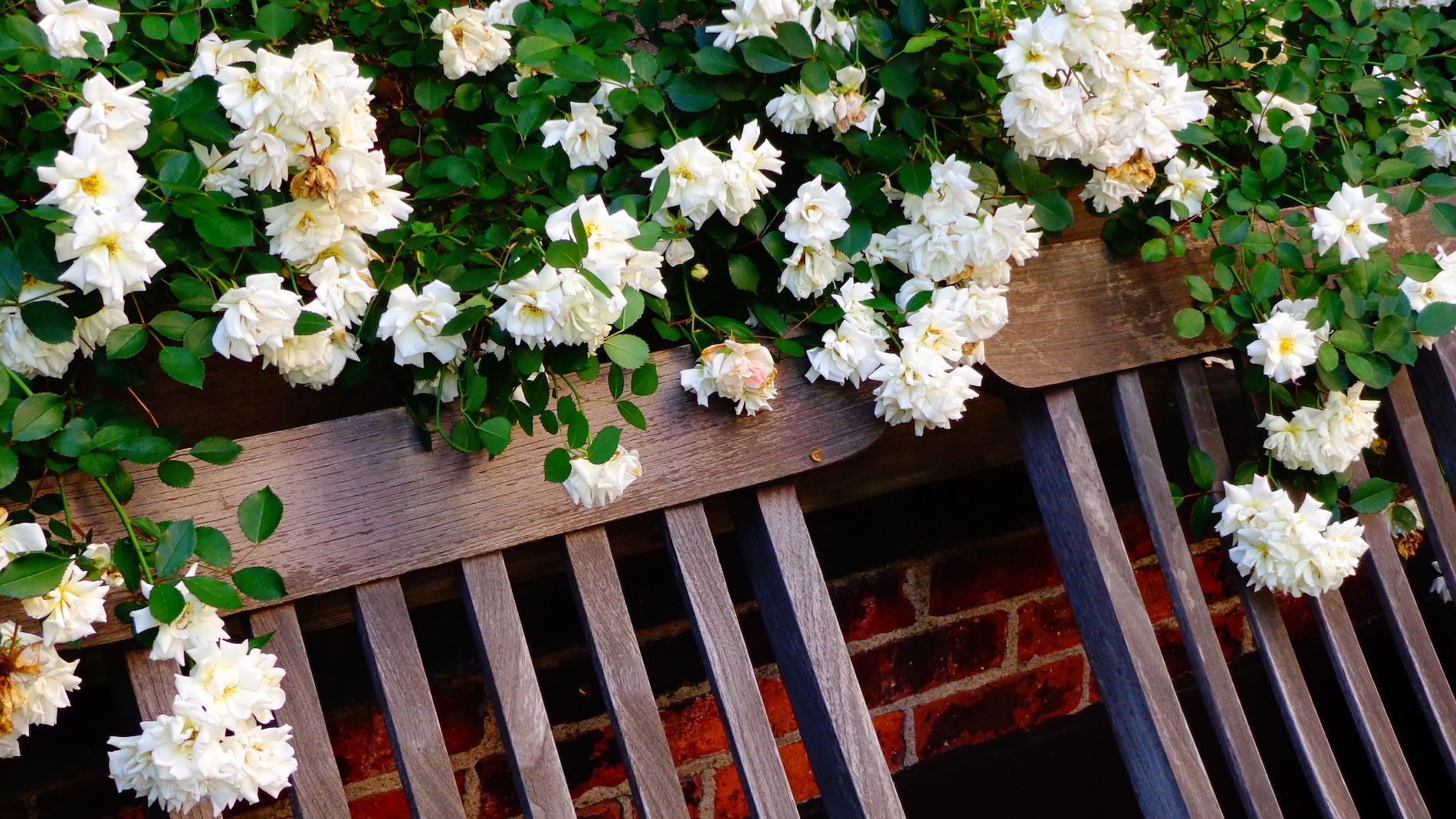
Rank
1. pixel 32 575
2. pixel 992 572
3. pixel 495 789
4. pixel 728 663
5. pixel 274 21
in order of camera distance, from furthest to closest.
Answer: pixel 992 572 < pixel 495 789 < pixel 728 663 < pixel 274 21 < pixel 32 575

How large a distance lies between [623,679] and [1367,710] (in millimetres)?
771

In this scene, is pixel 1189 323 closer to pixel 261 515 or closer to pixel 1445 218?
pixel 1445 218

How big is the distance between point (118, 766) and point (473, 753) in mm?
451

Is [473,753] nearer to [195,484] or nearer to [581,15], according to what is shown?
[195,484]

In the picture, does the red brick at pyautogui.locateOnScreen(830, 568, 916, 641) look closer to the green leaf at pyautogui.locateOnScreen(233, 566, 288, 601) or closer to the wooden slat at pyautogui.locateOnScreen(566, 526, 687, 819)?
the wooden slat at pyautogui.locateOnScreen(566, 526, 687, 819)

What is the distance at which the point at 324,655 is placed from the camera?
1020 mm

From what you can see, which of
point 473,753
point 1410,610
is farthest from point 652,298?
point 1410,610

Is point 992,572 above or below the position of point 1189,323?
below

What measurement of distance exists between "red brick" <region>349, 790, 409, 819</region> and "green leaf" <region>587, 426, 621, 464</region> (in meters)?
0.51

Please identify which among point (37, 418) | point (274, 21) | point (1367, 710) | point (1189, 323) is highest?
point (274, 21)

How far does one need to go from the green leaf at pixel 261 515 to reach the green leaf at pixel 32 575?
104mm

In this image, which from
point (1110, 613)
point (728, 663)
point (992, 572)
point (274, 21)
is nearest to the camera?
point (274, 21)

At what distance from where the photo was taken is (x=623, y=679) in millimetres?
843

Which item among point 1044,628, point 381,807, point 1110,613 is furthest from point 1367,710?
point 381,807
